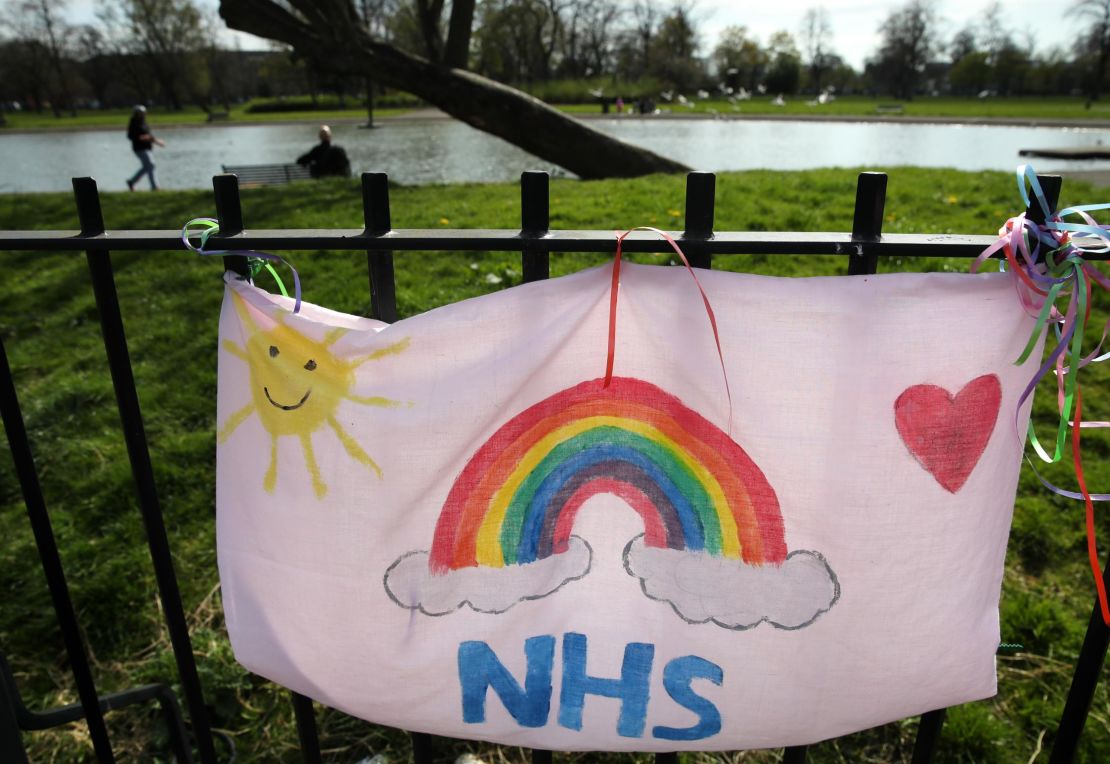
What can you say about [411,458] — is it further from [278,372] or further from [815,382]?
[815,382]

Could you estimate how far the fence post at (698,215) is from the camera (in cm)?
129

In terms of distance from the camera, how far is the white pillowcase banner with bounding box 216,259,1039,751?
129 centimetres

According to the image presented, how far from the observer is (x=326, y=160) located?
12.4m

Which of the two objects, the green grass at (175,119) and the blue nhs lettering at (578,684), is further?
the green grass at (175,119)

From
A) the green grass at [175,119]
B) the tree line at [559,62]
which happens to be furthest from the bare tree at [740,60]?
the green grass at [175,119]

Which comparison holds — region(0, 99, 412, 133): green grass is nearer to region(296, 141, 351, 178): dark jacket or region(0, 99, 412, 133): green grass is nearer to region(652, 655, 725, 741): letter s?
region(296, 141, 351, 178): dark jacket

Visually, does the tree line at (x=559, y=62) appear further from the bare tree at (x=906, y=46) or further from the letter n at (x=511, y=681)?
the letter n at (x=511, y=681)

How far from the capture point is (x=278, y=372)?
139 cm

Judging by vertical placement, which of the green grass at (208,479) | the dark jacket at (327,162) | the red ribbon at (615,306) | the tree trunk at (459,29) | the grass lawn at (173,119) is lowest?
the green grass at (208,479)

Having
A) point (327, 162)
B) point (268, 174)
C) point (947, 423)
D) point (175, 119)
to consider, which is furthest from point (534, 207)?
point (175, 119)

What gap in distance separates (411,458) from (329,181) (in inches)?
376

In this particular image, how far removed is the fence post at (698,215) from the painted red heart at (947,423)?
0.40m

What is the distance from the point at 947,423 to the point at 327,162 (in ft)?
40.5

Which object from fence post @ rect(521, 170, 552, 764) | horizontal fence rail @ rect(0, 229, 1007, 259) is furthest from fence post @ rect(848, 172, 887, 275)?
fence post @ rect(521, 170, 552, 764)
